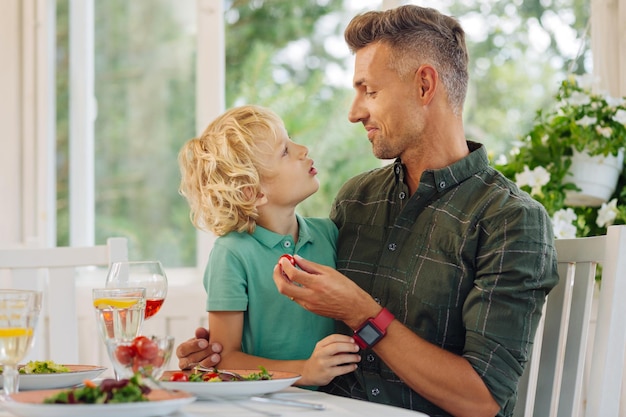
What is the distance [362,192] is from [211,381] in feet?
2.83

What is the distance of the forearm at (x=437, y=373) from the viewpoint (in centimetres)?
158

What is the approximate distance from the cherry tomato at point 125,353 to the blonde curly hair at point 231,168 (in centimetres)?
73

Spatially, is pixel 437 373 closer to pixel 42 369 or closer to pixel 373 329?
pixel 373 329

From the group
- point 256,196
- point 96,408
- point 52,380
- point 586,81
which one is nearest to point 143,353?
point 96,408

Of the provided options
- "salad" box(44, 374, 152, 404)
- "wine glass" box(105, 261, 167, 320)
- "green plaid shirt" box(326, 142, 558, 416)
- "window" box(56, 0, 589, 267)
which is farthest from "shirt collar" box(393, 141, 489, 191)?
"window" box(56, 0, 589, 267)

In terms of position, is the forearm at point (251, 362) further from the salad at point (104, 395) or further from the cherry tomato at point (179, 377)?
the salad at point (104, 395)

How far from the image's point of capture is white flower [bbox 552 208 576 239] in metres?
2.32

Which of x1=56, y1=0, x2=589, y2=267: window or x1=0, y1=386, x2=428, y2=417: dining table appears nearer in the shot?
x1=0, y1=386, x2=428, y2=417: dining table

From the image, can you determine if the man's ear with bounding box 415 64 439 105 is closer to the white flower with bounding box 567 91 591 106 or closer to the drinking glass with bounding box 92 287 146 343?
the white flower with bounding box 567 91 591 106

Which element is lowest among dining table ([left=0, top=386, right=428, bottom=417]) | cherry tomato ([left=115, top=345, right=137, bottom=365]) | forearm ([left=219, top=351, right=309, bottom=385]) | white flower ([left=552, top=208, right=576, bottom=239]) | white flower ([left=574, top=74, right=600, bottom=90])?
forearm ([left=219, top=351, right=309, bottom=385])

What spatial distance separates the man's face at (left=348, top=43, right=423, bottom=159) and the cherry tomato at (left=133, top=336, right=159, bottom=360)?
933 mm

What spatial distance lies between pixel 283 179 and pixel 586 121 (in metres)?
0.95

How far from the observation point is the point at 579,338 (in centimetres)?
160

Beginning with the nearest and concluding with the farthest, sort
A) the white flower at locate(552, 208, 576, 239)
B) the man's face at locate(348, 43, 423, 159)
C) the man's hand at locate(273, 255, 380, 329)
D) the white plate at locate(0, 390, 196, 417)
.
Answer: the white plate at locate(0, 390, 196, 417), the man's hand at locate(273, 255, 380, 329), the man's face at locate(348, 43, 423, 159), the white flower at locate(552, 208, 576, 239)
